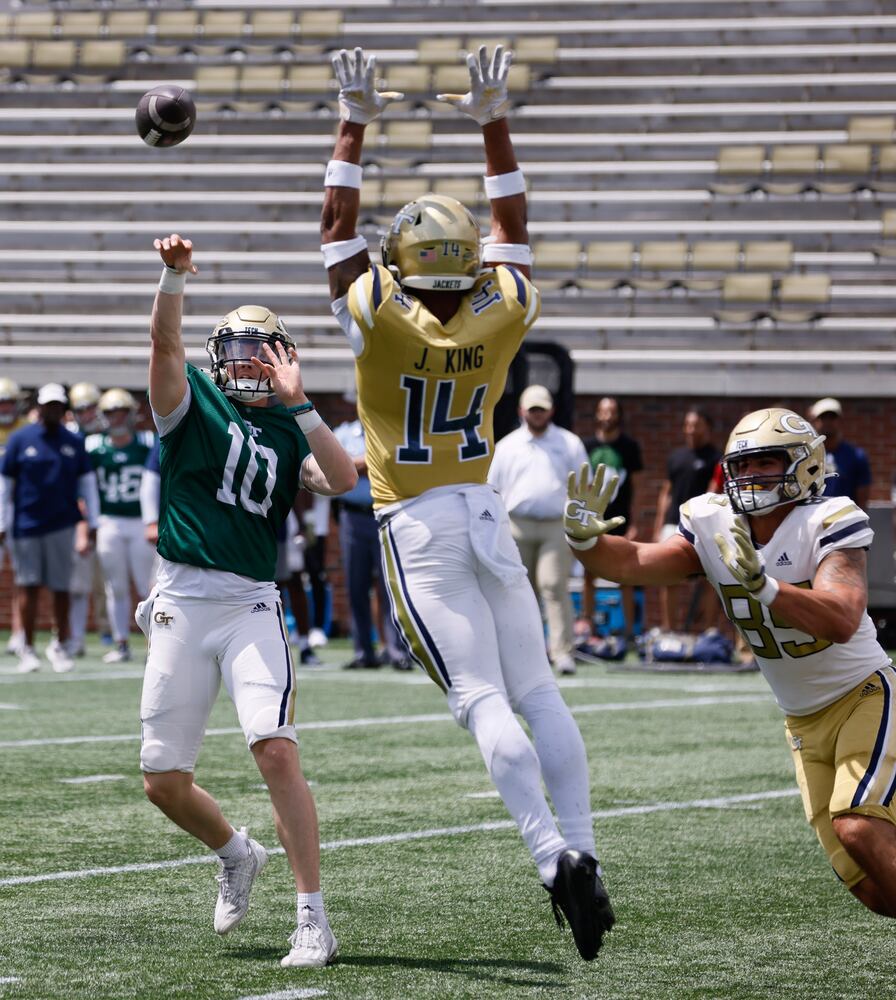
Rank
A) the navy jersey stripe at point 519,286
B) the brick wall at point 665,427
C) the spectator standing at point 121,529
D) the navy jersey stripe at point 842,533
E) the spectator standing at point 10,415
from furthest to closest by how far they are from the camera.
A: 1. the brick wall at point 665,427
2. the spectator standing at point 10,415
3. the spectator standing at point 121,529
4. the navy jersey stripe at point 519,286
5. the navy jersey stripe at point 842,533

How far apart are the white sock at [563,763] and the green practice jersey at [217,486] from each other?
32.0 inches

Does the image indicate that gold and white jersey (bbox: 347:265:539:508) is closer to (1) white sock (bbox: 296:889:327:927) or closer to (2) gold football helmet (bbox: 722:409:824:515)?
(2) gold football helmet (bbox: 722:409:824:515)

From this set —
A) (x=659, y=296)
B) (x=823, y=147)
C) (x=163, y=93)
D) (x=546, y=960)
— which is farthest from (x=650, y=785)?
(x=823, y=147)

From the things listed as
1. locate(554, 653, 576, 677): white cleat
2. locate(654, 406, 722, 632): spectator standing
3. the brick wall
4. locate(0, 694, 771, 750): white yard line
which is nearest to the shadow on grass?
locate(0, 694, 771, 750): white yard line

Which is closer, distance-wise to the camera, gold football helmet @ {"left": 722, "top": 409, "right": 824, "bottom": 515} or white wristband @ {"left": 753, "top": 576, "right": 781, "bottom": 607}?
white wristband @ {"left": 753, "top": 576, "right": 781, "bottom": 607}

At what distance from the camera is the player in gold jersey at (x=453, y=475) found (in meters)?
4.05

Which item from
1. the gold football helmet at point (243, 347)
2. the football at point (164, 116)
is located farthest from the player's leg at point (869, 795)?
the football at point (164, 116)

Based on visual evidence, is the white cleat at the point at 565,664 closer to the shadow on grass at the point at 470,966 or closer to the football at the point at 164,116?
the football at the point at 164,116

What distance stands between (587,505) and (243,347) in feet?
3.20

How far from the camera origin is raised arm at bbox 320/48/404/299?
4.40 meters

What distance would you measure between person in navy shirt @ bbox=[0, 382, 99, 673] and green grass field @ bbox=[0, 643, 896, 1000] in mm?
3191

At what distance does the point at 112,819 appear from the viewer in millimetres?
6074

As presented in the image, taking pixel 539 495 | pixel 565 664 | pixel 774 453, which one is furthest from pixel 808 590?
pixel 565 664

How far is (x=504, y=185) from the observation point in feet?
15.1
